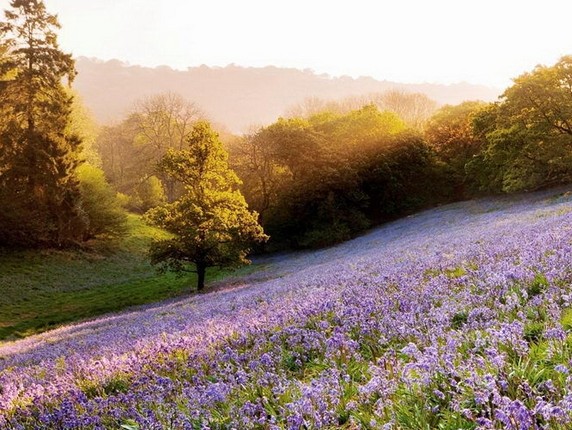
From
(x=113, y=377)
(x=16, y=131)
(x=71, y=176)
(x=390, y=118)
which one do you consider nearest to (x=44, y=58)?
(x=16, y=131)

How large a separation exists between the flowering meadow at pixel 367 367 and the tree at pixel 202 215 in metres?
16.7

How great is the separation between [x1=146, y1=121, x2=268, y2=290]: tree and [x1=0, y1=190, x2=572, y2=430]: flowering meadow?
1672cm

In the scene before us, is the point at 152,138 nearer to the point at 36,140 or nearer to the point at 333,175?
the point at 36,140

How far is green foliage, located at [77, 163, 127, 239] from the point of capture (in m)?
45.8

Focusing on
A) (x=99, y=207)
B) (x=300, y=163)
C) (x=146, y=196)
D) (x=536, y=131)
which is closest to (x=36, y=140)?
(x=99, y=207)

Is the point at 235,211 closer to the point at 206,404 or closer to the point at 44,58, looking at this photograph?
the point at 206,404

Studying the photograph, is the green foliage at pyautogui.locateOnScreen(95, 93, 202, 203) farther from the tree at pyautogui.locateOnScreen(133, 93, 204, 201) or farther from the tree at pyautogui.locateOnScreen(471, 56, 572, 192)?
the tree at pyautogui.locateOnScreen(471, 56, 572, 192)

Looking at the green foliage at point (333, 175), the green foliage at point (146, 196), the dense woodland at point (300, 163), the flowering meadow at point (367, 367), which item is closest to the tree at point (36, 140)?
the dense woodland at point (300, 163)

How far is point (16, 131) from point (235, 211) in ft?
92.5

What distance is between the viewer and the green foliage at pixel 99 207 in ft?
150

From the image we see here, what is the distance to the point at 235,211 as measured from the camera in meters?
25.3

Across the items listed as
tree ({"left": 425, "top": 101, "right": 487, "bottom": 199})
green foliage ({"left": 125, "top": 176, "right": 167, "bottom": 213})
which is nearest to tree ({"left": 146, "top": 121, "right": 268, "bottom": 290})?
tree ({"left": 425, "top": 101, "right": 487, "bottom": 199})

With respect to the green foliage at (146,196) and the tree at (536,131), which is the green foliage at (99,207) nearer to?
the green foliage at (146,196)

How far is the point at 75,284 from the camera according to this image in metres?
35.2
